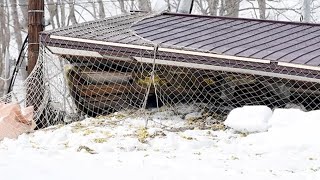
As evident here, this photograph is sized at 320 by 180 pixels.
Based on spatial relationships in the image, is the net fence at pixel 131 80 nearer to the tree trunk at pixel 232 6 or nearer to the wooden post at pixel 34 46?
the wooden post at pixel 34 46

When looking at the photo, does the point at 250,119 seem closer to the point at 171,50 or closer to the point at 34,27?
the point at 171,50

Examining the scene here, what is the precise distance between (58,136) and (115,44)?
175 cm

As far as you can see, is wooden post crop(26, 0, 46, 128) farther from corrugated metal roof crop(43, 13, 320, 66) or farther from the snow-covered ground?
the snow-covered ground

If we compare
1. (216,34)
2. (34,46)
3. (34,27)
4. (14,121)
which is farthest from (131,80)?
(14,121)

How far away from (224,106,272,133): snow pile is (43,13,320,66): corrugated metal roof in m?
0.75

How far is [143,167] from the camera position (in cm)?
494

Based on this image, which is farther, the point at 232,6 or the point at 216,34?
the point at 232,6

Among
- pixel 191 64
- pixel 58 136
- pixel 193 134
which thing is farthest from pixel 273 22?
pixel 58 136

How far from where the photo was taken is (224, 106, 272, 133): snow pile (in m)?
6.75

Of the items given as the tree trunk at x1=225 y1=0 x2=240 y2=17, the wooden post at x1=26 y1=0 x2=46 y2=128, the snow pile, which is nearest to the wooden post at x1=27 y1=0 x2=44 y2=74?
the wooden post at x1=26 y1=0 x2=46 y2=128

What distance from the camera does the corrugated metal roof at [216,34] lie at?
7641 mm

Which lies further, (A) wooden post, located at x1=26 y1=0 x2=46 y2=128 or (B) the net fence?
(A) wooden post, located at x1=26 y1=0 x2=46 y2=128

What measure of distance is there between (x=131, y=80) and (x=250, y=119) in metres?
3.09

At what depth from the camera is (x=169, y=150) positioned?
20.0 ft
